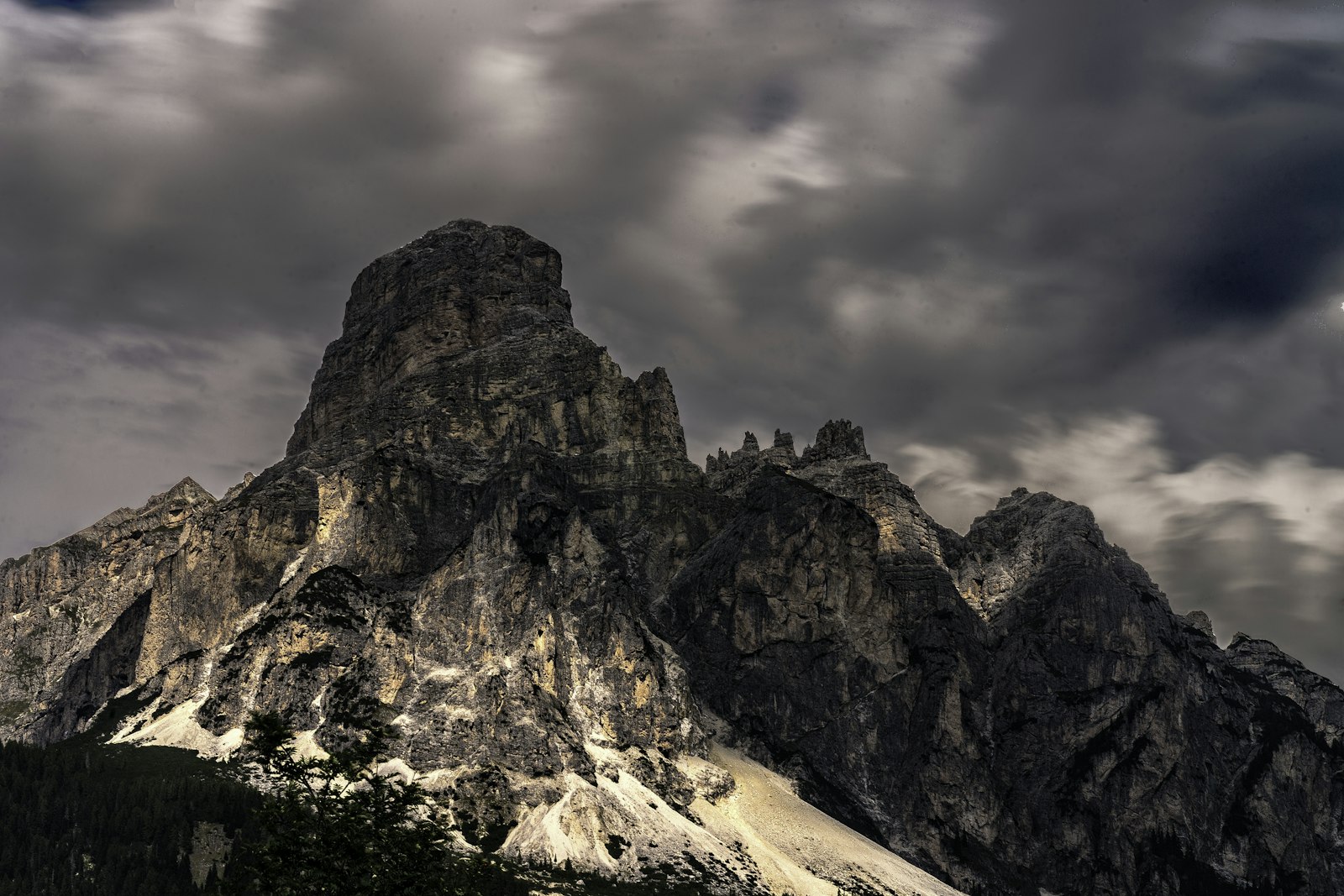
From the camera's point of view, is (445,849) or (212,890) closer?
(212,890)

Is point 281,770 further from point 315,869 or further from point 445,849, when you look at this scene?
point 445,849

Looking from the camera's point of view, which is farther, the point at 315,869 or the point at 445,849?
the point at 445,849

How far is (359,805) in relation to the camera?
232 ft

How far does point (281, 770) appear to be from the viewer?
224 feet

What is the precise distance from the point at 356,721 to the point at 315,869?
29.0ft

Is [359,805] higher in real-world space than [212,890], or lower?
higher

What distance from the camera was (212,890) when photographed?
69.6 metres

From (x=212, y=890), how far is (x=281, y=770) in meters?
8.43

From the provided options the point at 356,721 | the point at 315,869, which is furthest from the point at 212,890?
the point at 356,721

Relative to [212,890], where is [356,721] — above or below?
above

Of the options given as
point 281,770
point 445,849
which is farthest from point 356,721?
point 445,849

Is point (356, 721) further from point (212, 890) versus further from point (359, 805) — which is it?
point (212, 890)

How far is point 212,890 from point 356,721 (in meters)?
13.3

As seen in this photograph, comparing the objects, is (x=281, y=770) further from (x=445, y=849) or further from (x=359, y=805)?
(x=445, y=849)
